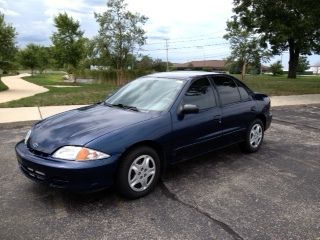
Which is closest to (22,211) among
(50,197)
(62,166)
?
(50,197)

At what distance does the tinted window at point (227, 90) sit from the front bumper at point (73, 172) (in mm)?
2324

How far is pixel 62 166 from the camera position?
154 inches

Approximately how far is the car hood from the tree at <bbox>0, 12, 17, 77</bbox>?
14.3 meters

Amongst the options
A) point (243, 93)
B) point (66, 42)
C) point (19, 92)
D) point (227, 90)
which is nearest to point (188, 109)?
point (227, 90)

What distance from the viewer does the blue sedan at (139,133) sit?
159 inches

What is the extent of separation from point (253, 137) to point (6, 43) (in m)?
14.9

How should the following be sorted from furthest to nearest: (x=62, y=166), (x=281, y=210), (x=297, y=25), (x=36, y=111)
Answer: (x=297, y=25) → (x=36, y=111) → (x=281, y=210) → (x=62, y=166)

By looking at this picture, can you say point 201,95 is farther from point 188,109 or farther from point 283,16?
point 283,16

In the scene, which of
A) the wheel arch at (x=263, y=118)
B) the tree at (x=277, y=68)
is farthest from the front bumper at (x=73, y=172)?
the tree at (x=277, y=68)

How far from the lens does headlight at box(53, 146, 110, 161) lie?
400 centimetres

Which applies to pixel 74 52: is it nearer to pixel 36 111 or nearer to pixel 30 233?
pixel 36 111

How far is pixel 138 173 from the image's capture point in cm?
442

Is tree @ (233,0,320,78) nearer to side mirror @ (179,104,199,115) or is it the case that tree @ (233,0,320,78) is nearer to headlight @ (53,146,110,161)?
side mirror @ (179,104,199,115)

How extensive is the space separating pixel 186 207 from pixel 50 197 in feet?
5.22
